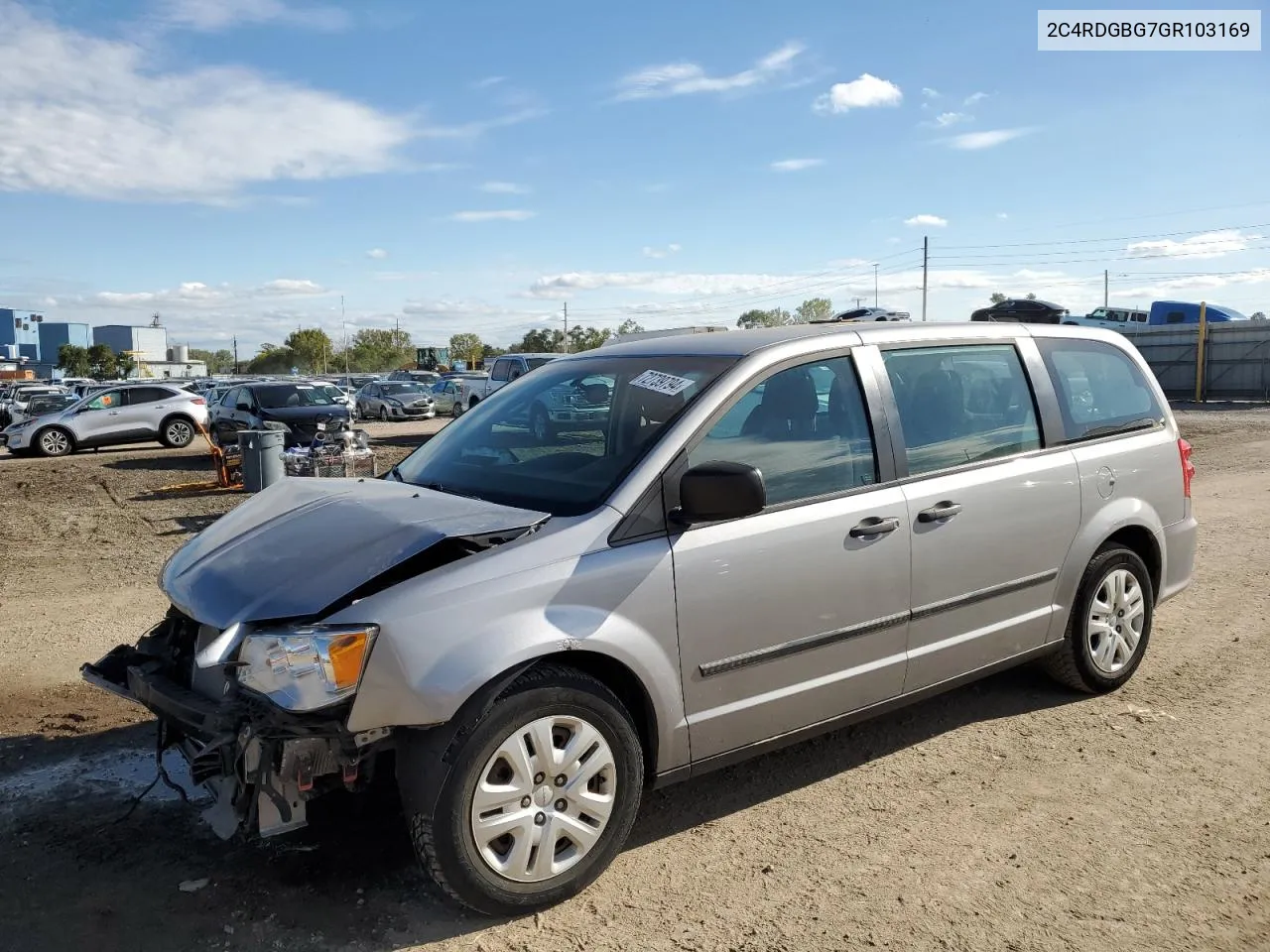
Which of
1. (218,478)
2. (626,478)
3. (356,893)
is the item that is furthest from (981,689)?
(218,478)

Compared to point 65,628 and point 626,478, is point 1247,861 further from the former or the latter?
point 65,628

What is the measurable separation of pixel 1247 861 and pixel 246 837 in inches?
129

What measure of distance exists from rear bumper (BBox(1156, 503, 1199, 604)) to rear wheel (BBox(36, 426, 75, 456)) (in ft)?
74.5

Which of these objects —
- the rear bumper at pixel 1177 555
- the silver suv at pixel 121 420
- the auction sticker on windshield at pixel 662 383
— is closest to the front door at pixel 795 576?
the auction sticker on windshield at pixel 662 383

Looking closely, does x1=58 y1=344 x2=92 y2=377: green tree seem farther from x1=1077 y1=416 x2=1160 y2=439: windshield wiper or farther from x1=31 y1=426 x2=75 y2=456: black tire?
x1=1077 y1=416 x2=1160 y2=439: windshield wiper

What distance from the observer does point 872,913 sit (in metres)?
3.07

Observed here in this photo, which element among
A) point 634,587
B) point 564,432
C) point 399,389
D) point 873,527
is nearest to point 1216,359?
point 399,389

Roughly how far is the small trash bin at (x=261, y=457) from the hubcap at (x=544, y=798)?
10.6 meters

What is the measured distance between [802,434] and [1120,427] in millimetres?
2158

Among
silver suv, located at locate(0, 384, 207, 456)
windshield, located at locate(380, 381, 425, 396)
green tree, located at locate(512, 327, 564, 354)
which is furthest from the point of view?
green tree, located at locate(512, 327, 564, 354)

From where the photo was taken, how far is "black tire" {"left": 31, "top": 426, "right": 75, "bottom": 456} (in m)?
21.4

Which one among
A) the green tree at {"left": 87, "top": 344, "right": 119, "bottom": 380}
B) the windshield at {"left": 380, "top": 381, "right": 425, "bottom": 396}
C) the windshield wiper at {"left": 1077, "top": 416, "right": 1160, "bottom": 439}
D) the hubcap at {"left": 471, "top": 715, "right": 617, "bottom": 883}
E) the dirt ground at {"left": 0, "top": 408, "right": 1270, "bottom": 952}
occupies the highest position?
the green tree at {"left": 87, "top": 344, "right": 119, "bottom": 380}

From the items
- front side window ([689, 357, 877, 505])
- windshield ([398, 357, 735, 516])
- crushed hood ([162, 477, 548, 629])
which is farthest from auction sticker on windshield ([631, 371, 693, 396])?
crushed hood ([162, 477, 548, 629])

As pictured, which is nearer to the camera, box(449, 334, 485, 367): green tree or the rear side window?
the rear side window
